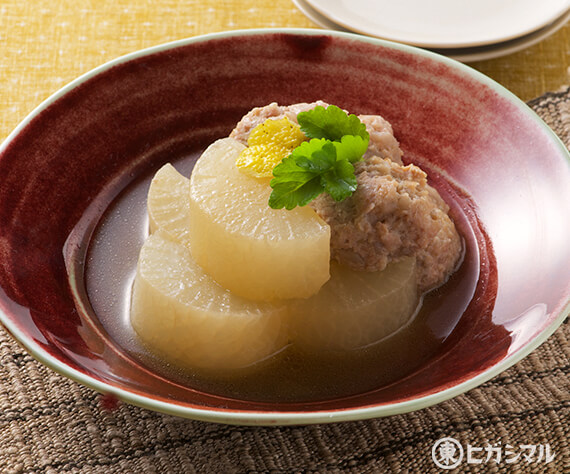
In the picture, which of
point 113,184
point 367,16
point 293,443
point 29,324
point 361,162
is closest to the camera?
point 29,324

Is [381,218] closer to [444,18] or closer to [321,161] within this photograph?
[321,161]

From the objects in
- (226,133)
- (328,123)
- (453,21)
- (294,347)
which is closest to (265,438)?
(294,347)

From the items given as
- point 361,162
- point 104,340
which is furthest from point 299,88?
point 104,340

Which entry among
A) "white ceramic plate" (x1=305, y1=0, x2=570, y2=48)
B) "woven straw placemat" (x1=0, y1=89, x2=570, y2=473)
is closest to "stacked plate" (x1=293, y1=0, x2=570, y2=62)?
"white ceramic plate" (x1=305, y1=0, x2=570, y2=48)

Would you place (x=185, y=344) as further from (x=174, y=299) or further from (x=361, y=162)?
(x=361, y=162)

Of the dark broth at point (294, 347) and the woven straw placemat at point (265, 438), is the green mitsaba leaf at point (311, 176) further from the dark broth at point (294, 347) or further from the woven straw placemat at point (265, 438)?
the woven straw placemat at point (265, 438)

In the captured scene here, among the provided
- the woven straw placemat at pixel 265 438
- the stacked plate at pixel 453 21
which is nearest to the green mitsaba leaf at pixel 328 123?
the woven straw placemat at pixel 265 438
